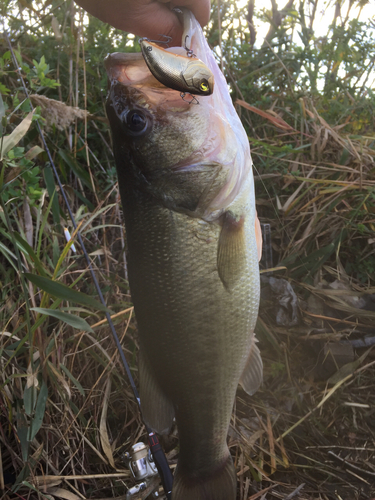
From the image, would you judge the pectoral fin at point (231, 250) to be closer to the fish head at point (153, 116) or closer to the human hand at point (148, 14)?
the fish head at point (153, 116)

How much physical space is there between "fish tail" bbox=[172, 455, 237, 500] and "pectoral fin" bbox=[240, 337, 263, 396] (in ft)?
1.08

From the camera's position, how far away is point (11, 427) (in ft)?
6.67

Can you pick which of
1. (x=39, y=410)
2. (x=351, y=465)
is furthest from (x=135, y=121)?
(x=351, y=465)

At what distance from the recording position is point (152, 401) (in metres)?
1.39

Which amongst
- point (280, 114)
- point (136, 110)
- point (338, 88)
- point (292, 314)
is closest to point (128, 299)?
point (292, 314)

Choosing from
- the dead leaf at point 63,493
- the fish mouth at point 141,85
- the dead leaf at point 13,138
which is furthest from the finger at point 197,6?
the dead leaf at point 63,493

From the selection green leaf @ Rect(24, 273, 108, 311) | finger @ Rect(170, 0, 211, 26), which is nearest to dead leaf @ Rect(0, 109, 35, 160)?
green leaf @ Rect(24, 273, 108, 311)

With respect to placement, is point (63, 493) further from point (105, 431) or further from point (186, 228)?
point (186, 228)

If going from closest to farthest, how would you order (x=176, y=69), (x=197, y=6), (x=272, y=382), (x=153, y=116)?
(x=176, y=69), (x=153, y=116), (x=197, y=6), (x=272, y=382)

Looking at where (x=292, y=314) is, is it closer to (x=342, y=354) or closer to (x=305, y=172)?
(x=342, y=354)

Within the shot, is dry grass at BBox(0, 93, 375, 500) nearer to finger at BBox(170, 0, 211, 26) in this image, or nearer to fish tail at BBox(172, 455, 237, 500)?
fish tail at BBox(172, 455, 237, 500)

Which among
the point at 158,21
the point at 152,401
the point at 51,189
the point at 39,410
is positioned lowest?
the point at 39,410

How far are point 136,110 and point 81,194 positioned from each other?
169 cm

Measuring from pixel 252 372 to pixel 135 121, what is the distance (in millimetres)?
1051
